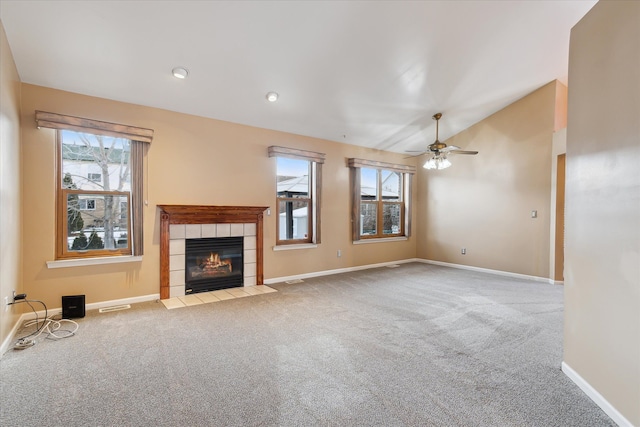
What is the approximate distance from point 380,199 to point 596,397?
5364mm

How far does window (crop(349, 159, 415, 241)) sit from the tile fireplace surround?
2219mm

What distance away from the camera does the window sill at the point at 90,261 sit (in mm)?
3613

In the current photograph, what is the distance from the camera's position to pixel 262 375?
7.68 feet

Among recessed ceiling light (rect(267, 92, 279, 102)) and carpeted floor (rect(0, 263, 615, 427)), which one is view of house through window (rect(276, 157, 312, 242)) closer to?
recessed ceiling light (rect(267, 92, 279, 102))

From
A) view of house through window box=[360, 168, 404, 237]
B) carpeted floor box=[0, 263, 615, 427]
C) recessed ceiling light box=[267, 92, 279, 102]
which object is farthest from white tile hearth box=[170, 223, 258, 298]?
view of house through window box=[360, 168, 404, 237]

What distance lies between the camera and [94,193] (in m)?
3.92

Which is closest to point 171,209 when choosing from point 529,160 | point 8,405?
point 8,405

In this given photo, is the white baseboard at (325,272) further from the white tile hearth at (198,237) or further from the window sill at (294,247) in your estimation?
the window sill at (294,247)

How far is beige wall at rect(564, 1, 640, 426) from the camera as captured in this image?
69.6 inches

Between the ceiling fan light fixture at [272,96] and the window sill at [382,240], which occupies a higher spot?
the ceiling fan light fixture at [272,96]

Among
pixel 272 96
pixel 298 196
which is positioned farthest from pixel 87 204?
pixel 298 196

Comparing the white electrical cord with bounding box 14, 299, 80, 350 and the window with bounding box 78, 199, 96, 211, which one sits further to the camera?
the window with bounding box 78, 199, 96, 211

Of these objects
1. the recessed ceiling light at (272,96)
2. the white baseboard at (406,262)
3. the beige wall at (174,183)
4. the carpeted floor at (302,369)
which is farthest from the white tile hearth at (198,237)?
the recessed ceiling light at (272,96)

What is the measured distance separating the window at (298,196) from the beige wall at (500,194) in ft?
10.5
